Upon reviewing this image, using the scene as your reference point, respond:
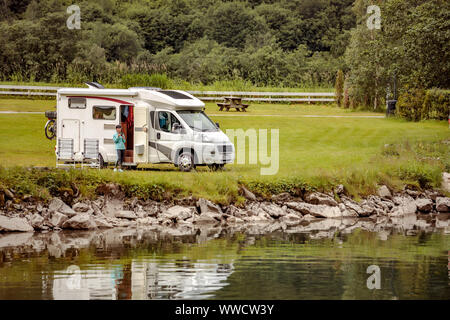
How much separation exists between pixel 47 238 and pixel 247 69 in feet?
147

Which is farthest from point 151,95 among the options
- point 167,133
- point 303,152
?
point 303,152

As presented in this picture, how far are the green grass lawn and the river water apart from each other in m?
3.17

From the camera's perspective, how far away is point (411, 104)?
4544cm

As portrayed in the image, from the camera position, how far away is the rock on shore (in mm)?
24297

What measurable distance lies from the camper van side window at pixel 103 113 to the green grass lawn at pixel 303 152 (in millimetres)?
2519

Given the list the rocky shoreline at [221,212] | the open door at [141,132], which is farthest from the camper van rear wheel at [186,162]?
the rocky shoreline at [221,212]

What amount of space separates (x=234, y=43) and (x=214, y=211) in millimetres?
62108

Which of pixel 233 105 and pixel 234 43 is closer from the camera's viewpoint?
pixel 233 105

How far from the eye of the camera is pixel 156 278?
674 inches

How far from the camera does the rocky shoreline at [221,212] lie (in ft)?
79.8

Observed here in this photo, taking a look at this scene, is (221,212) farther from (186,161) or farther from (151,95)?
(151,95)

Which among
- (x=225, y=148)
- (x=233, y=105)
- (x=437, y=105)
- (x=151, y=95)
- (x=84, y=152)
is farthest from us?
(x=233, y=105)

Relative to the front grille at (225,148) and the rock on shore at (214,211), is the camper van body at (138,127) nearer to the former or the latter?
the front grille at (225,148)
